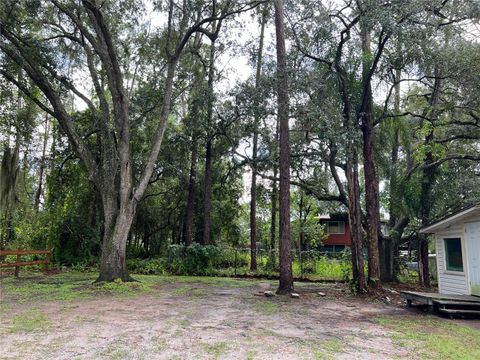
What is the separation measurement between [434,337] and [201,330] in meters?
3.86

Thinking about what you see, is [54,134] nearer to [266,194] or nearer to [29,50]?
[29,50]

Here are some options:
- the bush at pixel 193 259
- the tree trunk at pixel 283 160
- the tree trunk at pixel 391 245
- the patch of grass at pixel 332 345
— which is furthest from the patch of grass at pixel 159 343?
the tree trunk at pixel 391 245

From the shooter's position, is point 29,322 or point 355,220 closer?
point 29,322

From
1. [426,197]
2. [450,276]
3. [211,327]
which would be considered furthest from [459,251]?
[211,327]

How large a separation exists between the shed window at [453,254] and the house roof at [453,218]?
0.44 m

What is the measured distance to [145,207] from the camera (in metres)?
20.7

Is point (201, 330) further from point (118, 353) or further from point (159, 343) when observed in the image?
point (118, 353)

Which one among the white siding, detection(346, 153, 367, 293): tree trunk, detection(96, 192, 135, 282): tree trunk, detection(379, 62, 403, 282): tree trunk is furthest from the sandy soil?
detection(379, 62, 403, 282): tree trunk

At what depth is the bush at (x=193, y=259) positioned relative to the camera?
15922 millimetres

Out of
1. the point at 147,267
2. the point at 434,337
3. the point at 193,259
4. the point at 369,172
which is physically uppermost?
the point at 369,172

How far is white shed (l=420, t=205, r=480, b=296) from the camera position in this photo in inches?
356

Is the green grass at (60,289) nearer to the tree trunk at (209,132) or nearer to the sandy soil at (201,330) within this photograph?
the sandy soil at (201,330)

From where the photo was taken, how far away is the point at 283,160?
11.0m

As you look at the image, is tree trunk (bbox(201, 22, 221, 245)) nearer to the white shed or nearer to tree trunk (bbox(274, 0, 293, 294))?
tree trunk (bbox(274, 0, 293, 294))
